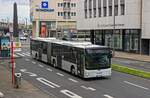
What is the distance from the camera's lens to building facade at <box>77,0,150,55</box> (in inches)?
2356

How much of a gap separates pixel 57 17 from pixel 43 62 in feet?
266

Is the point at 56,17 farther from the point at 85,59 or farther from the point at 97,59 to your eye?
the point at 85,59

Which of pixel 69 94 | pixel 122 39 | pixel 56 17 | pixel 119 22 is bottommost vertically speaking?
pixel 69 94

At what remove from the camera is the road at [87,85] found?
23375 millimetres

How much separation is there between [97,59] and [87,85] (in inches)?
121

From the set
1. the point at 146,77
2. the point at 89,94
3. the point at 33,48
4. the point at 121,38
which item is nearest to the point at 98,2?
Answer: the point at 121,38

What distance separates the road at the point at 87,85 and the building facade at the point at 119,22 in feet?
86.3

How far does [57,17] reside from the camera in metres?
125

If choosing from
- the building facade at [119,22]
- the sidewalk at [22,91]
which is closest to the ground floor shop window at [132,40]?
the building facade at [119,22]

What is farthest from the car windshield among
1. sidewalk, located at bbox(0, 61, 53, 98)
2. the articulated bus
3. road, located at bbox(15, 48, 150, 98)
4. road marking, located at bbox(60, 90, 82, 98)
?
sidewalk, located at bbox(0, 61, 53, 98)

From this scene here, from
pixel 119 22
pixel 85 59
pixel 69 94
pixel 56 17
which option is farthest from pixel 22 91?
pixel 56 17

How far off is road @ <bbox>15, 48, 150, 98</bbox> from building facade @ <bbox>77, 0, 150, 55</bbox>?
2631cm

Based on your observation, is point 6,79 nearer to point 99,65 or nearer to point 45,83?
point 45,83

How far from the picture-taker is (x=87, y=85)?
27.2 m
